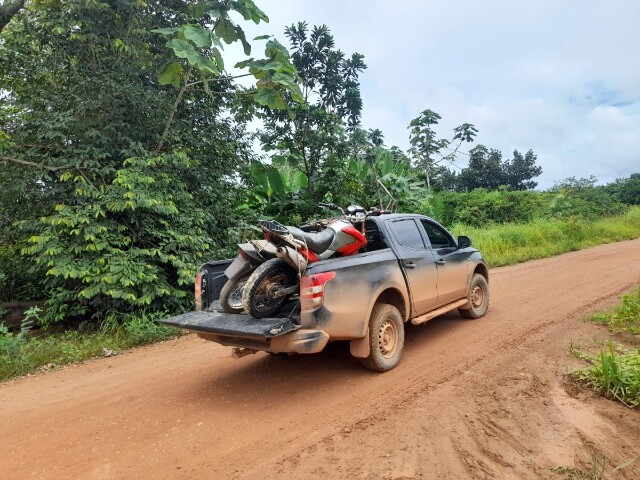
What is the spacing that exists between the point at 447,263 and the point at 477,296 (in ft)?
4.62

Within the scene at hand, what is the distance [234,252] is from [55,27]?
15.5 feet

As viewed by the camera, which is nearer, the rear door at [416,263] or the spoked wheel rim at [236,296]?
the spoked wheel rim at [236,296]

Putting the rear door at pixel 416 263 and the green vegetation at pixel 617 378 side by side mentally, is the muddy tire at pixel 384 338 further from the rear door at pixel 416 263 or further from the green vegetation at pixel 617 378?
the green vegetation at pixel 617 378

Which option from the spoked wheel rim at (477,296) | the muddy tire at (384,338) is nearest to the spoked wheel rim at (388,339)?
the muddy tire at (384,338)

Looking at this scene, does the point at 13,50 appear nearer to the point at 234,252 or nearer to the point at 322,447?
the point at 234,252

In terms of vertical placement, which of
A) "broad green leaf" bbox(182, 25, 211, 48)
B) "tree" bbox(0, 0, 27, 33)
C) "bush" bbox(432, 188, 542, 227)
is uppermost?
"tree" bbox(0, 0, 27, 33)

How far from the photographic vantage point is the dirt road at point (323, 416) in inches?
122

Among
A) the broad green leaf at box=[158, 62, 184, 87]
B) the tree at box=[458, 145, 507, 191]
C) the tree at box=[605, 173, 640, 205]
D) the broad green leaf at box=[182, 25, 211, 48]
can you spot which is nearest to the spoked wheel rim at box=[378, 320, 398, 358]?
the broad green leaf at box=[182, 25, 211, 48]

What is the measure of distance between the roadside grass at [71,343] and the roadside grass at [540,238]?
10.1 metres

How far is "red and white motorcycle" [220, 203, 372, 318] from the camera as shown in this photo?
4.23 meters

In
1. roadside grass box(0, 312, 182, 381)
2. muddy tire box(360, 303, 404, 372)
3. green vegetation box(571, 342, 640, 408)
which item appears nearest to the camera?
green vegetation box(571, 342, 640, 408)

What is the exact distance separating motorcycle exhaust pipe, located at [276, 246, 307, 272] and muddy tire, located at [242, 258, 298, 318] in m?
0.26

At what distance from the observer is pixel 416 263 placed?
215 inches

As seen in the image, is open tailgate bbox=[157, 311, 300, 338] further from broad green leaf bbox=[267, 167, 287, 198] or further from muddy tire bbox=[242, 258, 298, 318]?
broad green leaf bbox=[267, 167, 287, 198]
